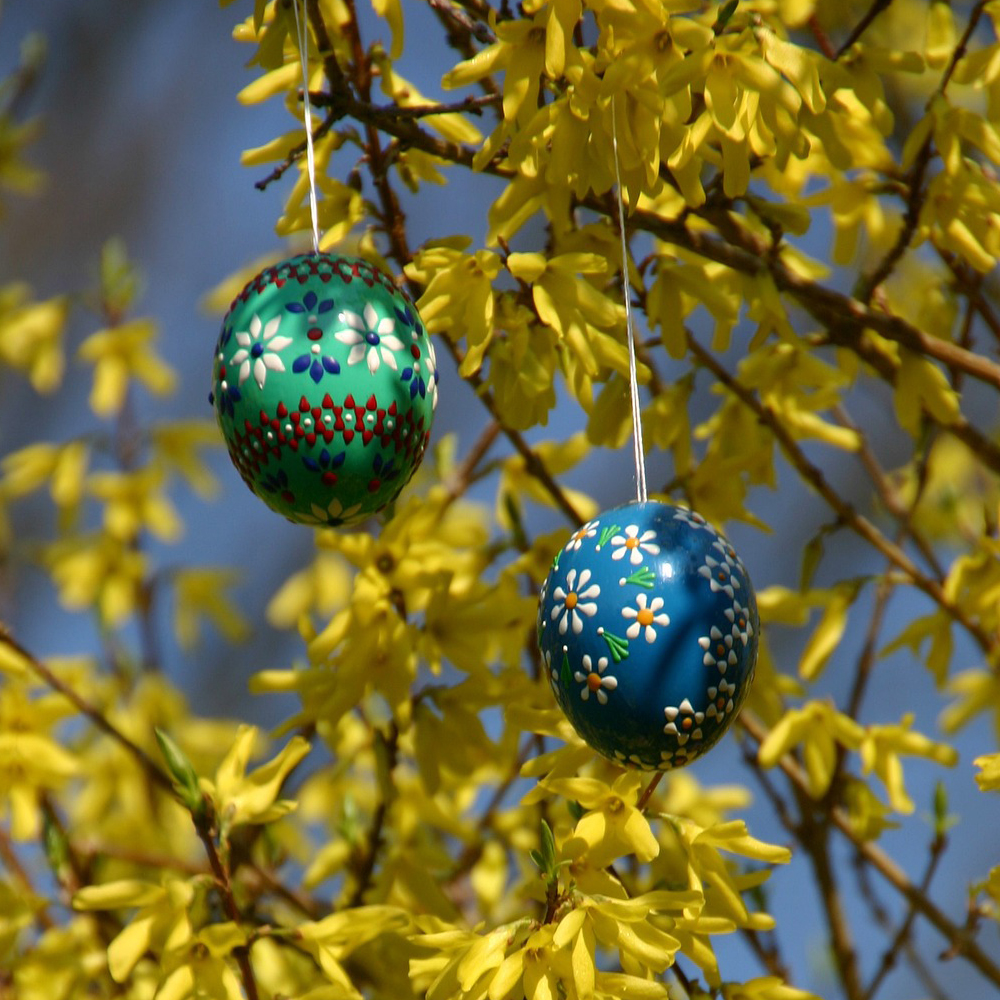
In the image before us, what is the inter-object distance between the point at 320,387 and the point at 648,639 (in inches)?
15.4

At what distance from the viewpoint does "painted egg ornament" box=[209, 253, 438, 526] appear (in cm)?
133

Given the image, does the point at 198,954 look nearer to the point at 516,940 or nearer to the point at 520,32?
the point at 516,940

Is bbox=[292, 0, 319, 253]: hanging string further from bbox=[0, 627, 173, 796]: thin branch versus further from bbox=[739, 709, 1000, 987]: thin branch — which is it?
bbox=[739, 709, 1000, 987]: thin branch

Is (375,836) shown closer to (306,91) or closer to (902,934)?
(902,934)

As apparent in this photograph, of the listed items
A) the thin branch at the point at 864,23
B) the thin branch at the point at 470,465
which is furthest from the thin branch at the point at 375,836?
the thin branch at the point at 864,23

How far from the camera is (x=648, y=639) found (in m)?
1.25

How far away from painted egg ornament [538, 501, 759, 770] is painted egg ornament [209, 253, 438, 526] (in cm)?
22

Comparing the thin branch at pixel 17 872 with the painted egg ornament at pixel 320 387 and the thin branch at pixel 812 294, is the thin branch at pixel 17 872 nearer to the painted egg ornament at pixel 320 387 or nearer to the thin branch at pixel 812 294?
the painted egg ornament at pixel 320 387

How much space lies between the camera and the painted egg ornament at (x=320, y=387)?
4.35 ft

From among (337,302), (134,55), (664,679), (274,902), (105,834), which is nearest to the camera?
(664,679)

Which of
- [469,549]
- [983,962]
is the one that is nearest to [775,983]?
[983,962]

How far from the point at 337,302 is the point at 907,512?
1096 mm

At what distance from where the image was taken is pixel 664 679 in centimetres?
125

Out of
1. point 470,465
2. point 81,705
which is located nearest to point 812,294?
point 470,465
